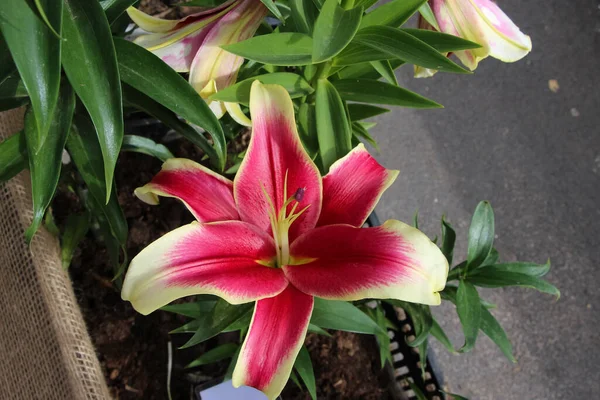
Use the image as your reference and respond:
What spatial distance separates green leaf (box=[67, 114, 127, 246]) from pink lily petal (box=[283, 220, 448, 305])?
25 cm

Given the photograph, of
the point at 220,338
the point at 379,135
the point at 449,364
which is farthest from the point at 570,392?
the point at 220,338

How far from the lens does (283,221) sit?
54 cm

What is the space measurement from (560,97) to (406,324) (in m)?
1.08

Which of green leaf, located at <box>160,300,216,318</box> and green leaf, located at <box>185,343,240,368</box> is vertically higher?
green leaf, located at <box>160,300,216,318</box>

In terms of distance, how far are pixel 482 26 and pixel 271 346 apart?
0.40m

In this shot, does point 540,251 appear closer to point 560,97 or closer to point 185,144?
point 560,97

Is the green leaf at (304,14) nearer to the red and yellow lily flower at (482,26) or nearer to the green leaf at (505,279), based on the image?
the red and yellow lily flower at (482,26)

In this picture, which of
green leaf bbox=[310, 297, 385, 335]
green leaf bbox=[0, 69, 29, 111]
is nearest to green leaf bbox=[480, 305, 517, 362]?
green leaf bbox=[310, 297, 385, 335]

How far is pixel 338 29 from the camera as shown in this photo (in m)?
0.50

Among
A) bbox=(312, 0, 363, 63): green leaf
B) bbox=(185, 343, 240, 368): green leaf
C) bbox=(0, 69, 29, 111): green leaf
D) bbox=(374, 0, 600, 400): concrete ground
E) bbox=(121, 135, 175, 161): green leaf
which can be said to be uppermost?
bbox=(312, 0, 363, 63): green leaf

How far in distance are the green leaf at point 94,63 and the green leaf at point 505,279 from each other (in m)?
0.53

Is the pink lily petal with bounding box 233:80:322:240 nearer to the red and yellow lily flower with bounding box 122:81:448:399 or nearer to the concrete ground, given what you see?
the red and yellow lily flower with bounding box 122:81:448:399

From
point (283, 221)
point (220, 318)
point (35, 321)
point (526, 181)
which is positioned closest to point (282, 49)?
point (283, 221)

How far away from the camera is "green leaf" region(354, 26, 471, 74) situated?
0.52m
